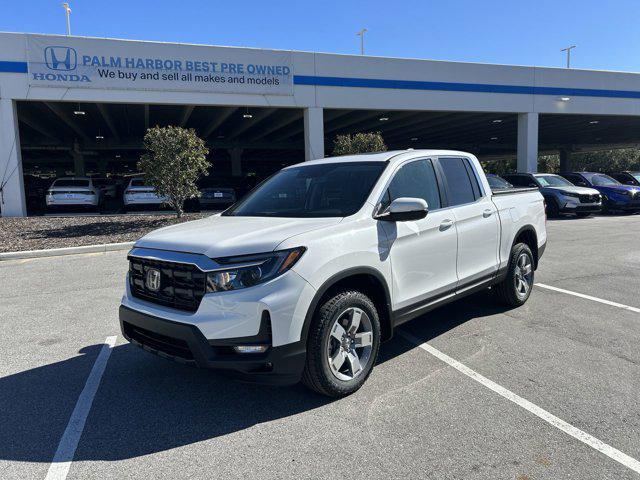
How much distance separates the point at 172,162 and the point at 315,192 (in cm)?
1010

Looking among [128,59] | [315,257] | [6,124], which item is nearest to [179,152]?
[128,59]

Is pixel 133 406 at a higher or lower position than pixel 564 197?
lower

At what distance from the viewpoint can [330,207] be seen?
405 cm

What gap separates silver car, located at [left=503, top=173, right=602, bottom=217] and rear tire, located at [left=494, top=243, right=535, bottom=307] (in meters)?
11.4

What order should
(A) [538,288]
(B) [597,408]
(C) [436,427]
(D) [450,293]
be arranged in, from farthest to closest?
(A) [538,288] < (D) [450,293] < (B) [597,408] < (C) [436,427]

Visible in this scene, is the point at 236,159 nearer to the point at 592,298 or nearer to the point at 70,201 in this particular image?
the point at 70,201

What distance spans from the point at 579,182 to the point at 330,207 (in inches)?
697

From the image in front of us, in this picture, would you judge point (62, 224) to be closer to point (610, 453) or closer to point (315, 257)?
point (315, 257)

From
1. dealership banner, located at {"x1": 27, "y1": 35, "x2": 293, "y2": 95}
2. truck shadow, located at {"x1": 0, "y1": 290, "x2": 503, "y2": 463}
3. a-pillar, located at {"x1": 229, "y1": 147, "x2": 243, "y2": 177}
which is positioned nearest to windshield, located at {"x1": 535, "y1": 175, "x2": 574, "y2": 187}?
dealership banner, located at {"x1": 27, "y1": 35, "x2": 293, "y2": 95}

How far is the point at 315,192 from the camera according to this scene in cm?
435

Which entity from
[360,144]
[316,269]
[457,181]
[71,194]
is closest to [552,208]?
[360,144]

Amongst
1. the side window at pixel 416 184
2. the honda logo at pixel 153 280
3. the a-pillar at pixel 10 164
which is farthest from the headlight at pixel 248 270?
the a-pillar at pixel 10 164

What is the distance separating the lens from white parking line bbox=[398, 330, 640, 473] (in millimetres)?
2751

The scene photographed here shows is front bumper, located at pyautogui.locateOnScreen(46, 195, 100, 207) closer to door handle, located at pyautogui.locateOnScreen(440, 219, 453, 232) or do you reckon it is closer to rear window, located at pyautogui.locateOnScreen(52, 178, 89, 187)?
rear window, located at pyautogui.locateOnScreen(52, 178, 89, 187)
